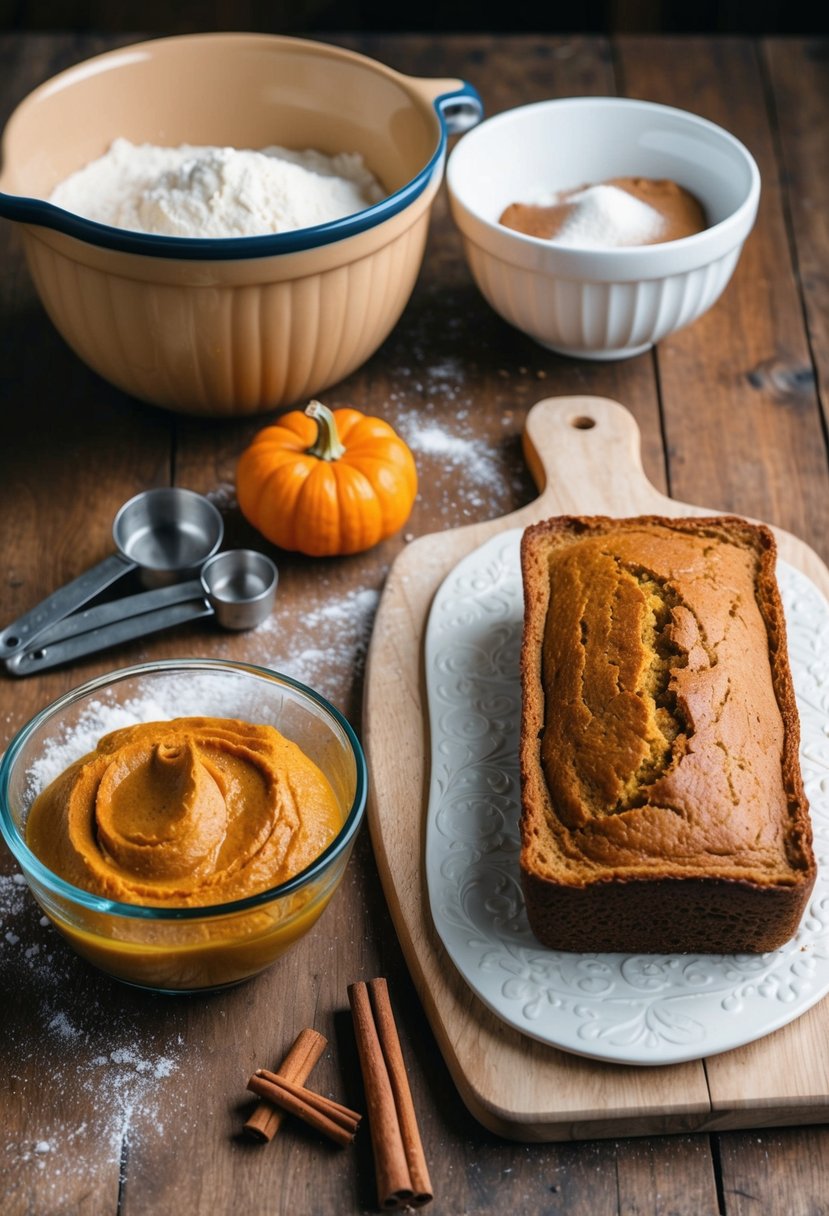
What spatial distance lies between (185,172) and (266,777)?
4.71 feet

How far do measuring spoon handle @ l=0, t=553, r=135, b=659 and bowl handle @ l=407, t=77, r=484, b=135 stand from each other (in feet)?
4.10

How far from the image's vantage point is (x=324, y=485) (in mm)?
2688

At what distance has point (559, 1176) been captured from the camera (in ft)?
6.21

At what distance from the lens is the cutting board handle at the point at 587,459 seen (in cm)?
285

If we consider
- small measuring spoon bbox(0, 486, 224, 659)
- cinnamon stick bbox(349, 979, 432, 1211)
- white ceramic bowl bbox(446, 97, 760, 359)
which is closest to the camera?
cinnamon stick bbox(349, 979, 432, 1211)

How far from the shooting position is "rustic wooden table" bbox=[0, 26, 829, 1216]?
1.88 meters

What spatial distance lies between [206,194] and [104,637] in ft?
3.16

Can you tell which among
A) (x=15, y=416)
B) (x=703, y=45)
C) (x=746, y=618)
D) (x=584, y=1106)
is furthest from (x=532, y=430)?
(x=703, y=45)

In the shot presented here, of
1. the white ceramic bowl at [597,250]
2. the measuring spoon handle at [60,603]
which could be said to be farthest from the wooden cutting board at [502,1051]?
the white ceramic bowl at [597,250]

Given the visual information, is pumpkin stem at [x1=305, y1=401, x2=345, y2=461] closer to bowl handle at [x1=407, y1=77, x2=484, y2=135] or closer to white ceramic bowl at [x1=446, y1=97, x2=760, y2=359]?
white ceramic bowl at [x1=446, y1=97, x2=760, y2=359]

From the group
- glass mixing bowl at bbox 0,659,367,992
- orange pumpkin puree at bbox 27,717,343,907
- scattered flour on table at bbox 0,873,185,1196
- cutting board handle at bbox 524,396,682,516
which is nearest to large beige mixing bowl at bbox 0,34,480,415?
cutting board handle at bbox 524,396,682,516

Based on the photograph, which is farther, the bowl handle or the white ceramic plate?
the bowl handle

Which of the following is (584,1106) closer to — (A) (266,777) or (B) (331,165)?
(A) (266,777)

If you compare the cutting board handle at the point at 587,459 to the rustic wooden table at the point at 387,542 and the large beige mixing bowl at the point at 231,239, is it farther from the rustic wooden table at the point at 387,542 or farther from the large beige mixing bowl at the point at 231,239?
the large beige mixing bowl at the point at 231,239
